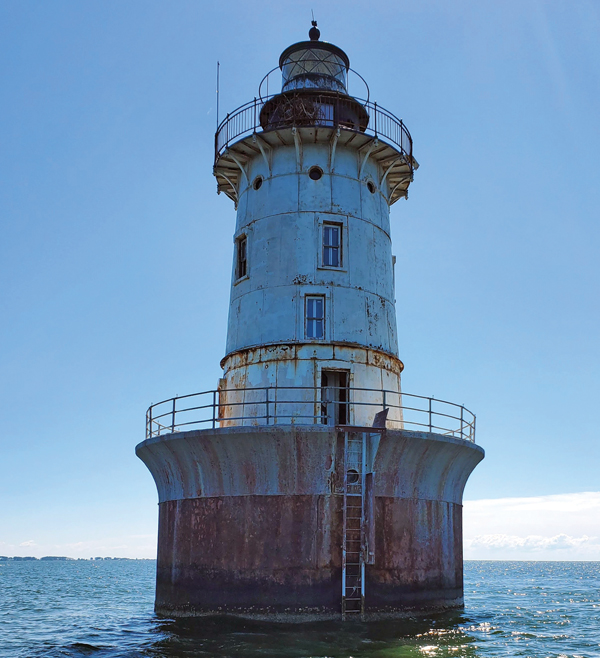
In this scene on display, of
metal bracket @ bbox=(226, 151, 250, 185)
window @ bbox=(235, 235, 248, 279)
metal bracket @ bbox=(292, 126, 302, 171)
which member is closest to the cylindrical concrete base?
window @ bbox=(235, 235, 248, 279)

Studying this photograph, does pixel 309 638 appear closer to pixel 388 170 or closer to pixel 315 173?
pixel 315 173

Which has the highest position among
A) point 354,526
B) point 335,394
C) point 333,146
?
point 333,146

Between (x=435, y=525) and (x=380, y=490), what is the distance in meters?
2.30

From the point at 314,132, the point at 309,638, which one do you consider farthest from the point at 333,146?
the point at 309,638

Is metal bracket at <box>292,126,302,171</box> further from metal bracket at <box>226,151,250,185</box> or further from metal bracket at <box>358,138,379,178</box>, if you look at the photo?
metal bracket at <box>226,151,250,185</box>

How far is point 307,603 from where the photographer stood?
17906 mm

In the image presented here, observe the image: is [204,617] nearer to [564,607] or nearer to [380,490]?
[380,490]

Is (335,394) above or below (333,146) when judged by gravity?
below

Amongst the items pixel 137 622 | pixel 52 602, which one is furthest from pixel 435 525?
pixel 52 602

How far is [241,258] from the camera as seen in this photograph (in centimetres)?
2412

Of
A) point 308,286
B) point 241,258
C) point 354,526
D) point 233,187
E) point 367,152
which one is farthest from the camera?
point 233,187

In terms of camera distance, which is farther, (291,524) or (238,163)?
(238,163)

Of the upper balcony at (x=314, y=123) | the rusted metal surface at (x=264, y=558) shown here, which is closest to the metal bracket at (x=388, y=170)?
the upper balcony at (x=314, y=123)

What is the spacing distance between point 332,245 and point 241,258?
3.17 meters
